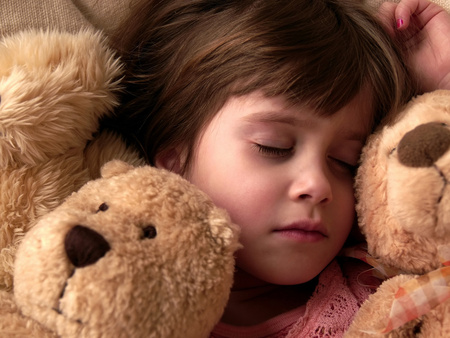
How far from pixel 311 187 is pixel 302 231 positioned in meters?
0.08

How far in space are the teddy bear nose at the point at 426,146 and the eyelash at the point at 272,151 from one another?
0.23 meters

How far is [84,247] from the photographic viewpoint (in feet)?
1.77

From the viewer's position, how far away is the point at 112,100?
93 centimetres

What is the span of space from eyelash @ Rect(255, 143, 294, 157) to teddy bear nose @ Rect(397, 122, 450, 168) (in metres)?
0.23

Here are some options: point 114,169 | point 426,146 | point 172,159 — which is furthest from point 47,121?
point 426,146

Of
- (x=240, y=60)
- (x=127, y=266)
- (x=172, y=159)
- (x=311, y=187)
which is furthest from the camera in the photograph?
(x=172, y=159)

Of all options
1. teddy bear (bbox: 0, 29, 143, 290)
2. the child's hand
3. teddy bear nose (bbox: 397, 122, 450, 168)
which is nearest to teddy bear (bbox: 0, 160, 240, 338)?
teddy bear (bbox: 0, 29, 143, 290)

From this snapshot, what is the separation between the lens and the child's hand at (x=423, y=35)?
3.46ft

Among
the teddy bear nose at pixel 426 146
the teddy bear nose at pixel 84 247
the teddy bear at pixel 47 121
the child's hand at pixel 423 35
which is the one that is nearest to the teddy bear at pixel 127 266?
the teddy bear nose at pixel 84 247

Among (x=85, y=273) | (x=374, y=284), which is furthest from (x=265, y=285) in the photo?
(x=85, y=273)

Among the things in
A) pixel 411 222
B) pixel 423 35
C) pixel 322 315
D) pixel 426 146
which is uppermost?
pixel 423 35

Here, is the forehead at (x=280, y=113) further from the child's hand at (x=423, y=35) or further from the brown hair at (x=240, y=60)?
the child's hand at (x=423, y=35)

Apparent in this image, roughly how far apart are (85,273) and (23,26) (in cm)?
70

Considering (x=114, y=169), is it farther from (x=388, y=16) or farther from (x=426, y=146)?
(x=388, y=16)
